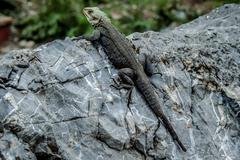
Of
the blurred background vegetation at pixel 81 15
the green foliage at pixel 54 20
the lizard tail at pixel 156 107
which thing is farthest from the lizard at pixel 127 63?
the green foliage at pixel 54 20

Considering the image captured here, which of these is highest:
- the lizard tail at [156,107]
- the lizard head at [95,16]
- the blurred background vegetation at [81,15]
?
the lizard head at [95,16]

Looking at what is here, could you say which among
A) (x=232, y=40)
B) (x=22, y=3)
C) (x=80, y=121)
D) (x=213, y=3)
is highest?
Answer: (x=80, y=121)

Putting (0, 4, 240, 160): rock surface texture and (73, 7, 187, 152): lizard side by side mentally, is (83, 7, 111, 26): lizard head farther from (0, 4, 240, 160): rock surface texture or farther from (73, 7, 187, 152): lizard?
(0, 4, 240, 160): rock surface texture


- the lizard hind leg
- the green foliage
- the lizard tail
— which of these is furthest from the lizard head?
the green foliage

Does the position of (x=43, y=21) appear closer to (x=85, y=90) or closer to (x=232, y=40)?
(x=232, y=40)

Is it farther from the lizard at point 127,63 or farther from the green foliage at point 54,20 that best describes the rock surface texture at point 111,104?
the green foliage at point 54,20

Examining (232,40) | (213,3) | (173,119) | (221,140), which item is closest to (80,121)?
(173,119)
